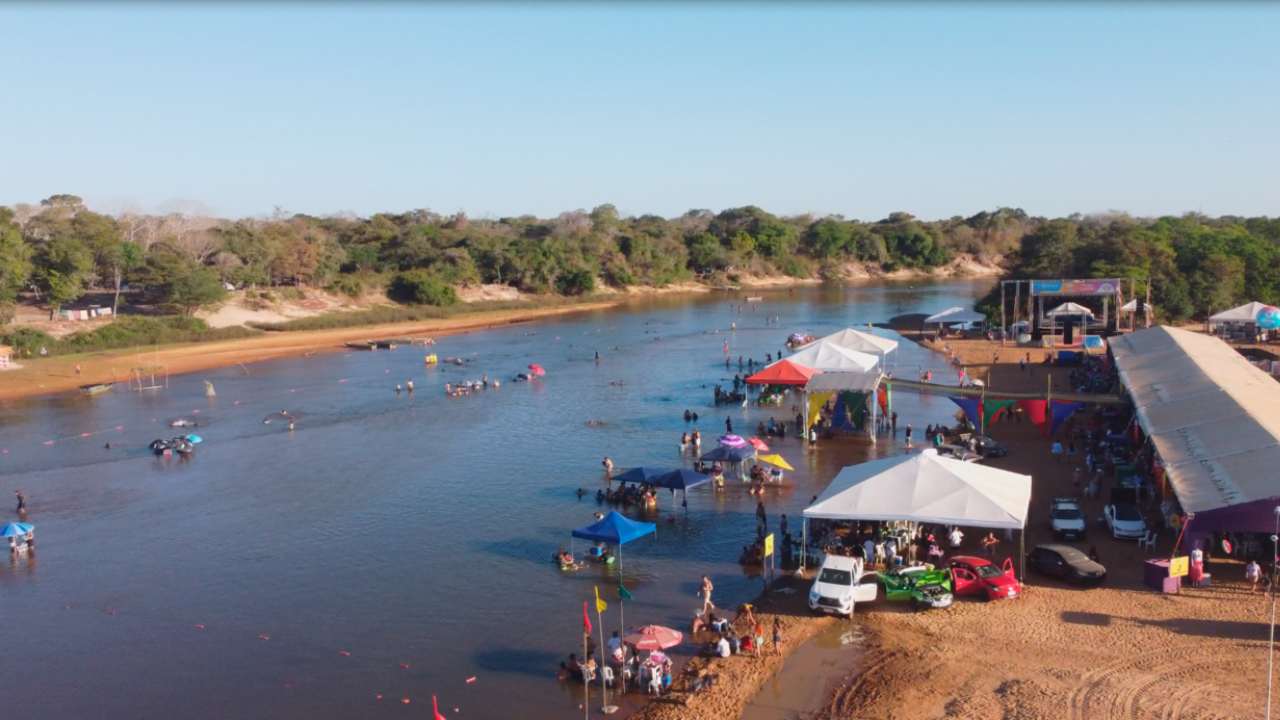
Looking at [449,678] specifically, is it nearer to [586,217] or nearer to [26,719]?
[26,719]

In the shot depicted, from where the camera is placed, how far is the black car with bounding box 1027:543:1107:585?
63.6 ft

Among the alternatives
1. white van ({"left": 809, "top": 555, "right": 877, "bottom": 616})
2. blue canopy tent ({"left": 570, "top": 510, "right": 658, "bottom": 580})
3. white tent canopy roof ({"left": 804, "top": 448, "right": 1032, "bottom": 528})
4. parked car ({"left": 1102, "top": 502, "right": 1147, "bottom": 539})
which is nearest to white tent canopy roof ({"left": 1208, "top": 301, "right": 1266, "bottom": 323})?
parked car ({"left": 1102, "top": 502, "right": 1147, "bottom": 539})

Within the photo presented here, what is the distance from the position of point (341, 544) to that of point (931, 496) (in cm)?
1472

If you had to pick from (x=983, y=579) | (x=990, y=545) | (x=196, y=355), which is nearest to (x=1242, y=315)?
(x=990, y=545)

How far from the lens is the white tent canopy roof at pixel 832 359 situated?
37594mm

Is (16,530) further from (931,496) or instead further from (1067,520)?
(1067,520)

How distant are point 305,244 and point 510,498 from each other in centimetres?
6773

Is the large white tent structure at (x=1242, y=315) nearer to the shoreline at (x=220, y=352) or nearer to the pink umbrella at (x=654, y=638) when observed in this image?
the pink umbrella at (x=654, y=638)

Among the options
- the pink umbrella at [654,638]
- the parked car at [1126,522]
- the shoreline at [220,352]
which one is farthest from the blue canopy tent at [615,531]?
the shoreline at [220,352]

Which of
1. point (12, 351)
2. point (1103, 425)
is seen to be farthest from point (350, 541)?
point (12, 351)

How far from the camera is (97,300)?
251 feet

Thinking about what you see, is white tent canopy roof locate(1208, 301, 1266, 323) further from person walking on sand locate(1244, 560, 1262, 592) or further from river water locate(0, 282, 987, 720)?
person walking on sand locate(1244, 560, 1262, 592)

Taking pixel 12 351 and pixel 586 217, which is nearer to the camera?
pixel 12 351

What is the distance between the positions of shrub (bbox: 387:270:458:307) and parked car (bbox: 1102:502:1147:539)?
3077 inches
